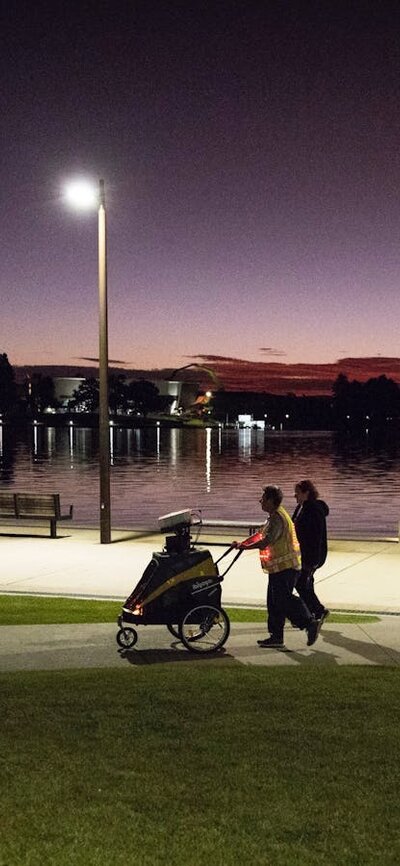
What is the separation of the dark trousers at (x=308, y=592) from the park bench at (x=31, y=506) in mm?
11539

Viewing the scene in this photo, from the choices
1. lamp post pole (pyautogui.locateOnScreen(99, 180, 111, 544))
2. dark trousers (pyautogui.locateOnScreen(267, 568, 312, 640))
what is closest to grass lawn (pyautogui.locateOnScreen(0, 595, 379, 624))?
dark trousers (pyautogui.locateOnScreen(267, 568, 312, 640))

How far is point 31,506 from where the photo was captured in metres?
23.2

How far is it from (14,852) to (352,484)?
5310 cm

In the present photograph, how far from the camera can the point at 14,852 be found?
207 inches

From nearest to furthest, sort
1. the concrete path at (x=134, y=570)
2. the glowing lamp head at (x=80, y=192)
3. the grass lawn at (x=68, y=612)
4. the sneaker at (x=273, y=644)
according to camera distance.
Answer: the sneaker at (x=273, y=644), the grass lawn at (x=68, y=612), the concrete path at (x=134, y=570), the glowing lamp head at (x=80, y=192)

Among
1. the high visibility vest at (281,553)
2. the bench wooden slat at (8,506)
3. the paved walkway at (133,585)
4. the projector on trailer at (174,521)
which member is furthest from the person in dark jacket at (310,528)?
the bench wooden slat at (8,506)

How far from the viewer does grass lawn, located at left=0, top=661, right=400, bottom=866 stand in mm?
5375

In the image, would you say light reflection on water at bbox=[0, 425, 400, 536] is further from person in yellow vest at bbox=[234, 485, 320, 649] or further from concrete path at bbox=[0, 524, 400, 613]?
person in yellow vest at bbox=[234, 485, 320, 649]

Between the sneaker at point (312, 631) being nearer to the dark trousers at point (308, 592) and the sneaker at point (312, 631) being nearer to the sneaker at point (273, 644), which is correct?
the sneaker at point (273, 644)

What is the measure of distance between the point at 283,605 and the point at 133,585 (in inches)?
205

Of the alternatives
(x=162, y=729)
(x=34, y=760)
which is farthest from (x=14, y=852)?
(x=162, y=729)

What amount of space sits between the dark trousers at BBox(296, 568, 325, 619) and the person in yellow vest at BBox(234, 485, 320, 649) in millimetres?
630

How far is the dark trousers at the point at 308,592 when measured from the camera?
11.7m

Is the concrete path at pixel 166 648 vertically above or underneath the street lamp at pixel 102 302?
underneath
